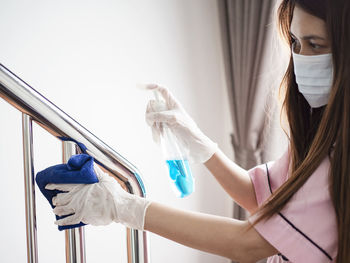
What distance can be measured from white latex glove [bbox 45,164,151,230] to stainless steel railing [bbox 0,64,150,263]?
0.03 m

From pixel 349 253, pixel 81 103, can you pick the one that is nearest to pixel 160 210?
pixel 349 253

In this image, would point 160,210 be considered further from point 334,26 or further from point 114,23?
point 114,23

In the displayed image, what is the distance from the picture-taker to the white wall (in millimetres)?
1700

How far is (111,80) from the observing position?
205 cm

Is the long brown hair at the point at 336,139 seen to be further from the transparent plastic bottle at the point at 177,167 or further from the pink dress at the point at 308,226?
the transparent plastic bottle at the point at 177,167

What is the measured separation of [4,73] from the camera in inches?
34.6

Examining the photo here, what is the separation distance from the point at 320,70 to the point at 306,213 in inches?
14.1

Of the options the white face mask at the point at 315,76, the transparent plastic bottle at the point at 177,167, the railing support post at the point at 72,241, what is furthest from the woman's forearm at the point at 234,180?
the railing support post at the point at 72,241

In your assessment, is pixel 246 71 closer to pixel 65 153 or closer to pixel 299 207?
pixel 299 207

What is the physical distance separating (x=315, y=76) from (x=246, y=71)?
1.38 metres

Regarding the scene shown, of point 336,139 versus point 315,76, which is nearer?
point 336,139

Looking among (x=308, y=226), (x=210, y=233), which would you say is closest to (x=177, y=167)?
(x=210, y=233)

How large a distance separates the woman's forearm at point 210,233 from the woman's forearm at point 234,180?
1.37 ft

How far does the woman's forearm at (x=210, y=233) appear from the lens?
3.34ft
